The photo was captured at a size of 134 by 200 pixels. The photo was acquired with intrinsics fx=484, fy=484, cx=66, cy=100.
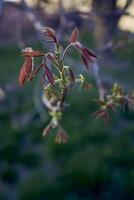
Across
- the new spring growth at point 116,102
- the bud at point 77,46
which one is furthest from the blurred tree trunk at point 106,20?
the bud at point 77,46

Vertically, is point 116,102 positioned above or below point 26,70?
below

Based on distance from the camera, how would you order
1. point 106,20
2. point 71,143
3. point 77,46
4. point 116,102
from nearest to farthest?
point 77,46 → point 116,102 → point 71,143 → point 106,20

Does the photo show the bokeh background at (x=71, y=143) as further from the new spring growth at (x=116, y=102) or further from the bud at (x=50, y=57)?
the bud at (x=50, y=57)

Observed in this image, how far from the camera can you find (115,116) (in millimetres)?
4836

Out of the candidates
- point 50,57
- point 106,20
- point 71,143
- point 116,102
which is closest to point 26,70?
point 50,57

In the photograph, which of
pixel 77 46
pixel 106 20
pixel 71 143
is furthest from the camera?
pixel 106 20

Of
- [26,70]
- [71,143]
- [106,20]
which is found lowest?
[71,143]

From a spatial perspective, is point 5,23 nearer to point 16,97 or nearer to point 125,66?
point 125,66

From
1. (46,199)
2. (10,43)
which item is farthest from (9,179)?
(10,43)

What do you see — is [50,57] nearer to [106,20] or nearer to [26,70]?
[26,70]

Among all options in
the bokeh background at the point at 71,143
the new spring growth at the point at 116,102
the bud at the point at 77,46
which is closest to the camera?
the bud at the point at 77,46

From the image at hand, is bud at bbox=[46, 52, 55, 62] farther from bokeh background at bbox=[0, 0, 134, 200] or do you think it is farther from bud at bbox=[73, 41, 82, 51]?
bokeh background at bbox=[0, 0, 134, 200]

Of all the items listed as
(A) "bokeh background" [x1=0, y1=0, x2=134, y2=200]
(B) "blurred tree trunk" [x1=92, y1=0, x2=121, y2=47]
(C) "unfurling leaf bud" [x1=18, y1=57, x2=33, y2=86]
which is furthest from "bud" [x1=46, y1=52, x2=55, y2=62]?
(B) "blurred tree trunk" [x1=92, y1=0, x2=121, y2=47]

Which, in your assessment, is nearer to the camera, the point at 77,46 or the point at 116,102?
the point at 77,46
